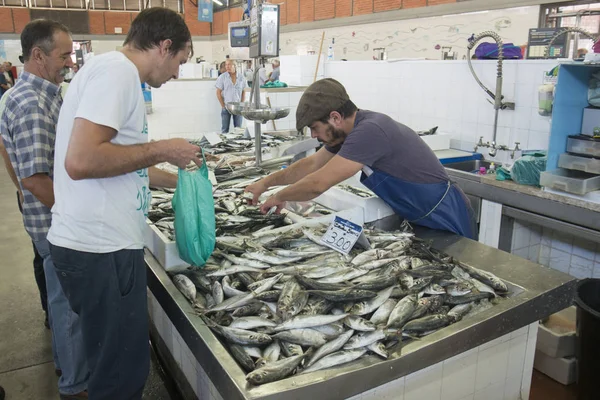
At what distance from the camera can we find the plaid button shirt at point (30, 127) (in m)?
2.69

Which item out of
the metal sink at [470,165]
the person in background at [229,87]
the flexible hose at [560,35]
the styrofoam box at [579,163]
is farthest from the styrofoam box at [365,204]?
the person in background at [229,87]

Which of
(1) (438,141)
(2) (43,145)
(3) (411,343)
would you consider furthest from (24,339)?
(1) (438,141)

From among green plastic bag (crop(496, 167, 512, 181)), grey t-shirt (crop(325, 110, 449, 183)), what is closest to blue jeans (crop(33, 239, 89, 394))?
grey t-shirt (crop(325, 110, 449, 183))

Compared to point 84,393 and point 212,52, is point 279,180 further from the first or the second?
point 212,52

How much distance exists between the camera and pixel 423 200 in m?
3.01

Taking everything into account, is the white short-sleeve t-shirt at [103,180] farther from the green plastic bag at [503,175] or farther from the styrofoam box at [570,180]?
the green plastic bag at [503,175]

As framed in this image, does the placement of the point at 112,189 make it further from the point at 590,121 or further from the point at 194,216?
the point at 590,121

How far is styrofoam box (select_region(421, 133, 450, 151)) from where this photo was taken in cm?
550

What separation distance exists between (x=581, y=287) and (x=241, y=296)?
2.20 m

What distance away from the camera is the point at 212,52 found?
83.8 ft

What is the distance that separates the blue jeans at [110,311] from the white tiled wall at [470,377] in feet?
1.20

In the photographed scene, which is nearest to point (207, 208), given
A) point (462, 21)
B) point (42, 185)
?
point (42, 185)

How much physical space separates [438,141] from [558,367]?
2918 millimetres

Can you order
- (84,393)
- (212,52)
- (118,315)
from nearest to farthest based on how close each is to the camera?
(118,315), (84,393), (212,52)
